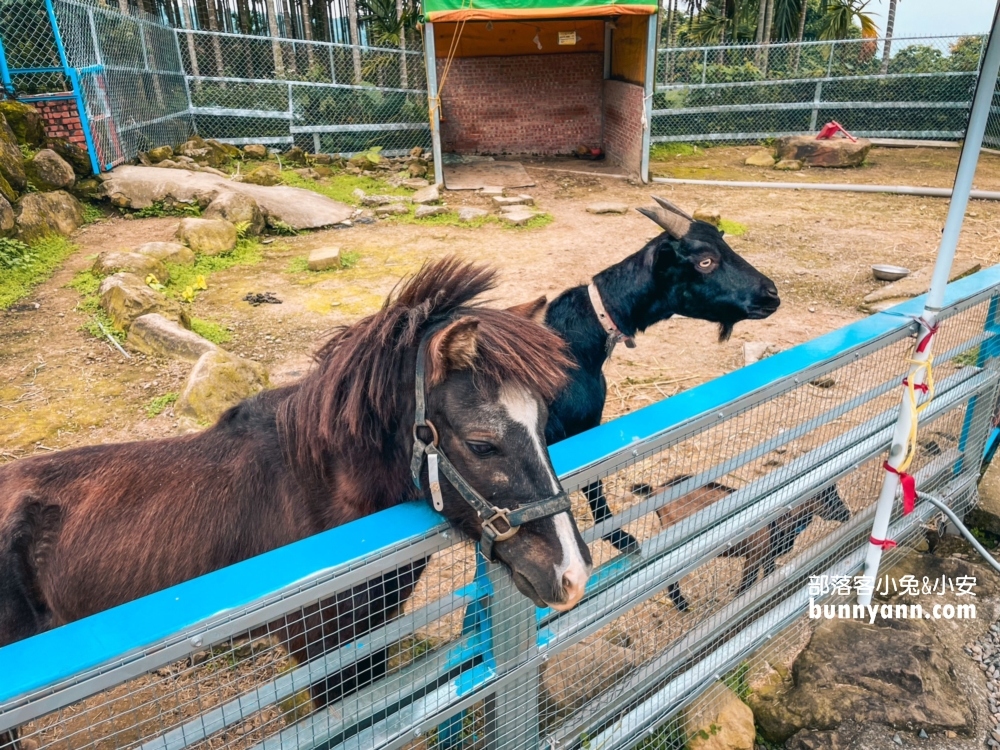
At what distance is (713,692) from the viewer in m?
2.72

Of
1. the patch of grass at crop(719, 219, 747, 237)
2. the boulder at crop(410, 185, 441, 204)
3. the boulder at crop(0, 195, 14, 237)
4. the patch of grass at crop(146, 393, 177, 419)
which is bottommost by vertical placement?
the patch of grass at crop(146, 393, 177, 419)

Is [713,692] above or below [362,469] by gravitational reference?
below

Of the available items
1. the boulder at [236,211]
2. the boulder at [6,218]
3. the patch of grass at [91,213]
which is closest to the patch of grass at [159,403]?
the boulder at [6,218]

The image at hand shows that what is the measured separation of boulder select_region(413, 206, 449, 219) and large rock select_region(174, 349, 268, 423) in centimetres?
622

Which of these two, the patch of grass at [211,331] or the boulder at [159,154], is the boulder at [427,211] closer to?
the boulder at [159,154]

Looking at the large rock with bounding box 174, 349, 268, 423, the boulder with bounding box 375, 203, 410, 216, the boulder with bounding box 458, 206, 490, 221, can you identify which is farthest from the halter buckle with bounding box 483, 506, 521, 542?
the boulder with bounding box 375, 203, 410, 216

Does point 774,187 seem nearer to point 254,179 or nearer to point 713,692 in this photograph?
point 254,179

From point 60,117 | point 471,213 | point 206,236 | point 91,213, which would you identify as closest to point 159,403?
point 206,236

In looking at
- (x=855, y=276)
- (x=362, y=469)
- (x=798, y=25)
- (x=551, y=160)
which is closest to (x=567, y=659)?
(x=362, y=469)

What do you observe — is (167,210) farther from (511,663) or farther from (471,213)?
(511,663)

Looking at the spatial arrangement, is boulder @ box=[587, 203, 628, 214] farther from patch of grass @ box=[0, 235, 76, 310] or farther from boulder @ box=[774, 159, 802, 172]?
patch of grass @ box=[0, 235, 76, 310]

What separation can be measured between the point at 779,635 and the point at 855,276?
647cm

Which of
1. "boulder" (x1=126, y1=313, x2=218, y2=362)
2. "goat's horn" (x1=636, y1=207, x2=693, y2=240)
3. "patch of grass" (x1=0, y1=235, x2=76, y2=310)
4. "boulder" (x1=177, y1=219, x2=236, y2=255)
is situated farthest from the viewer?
"boulder" (x1=177, y1=219, x2=236, y2=255)

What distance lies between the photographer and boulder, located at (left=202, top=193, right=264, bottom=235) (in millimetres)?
9466
